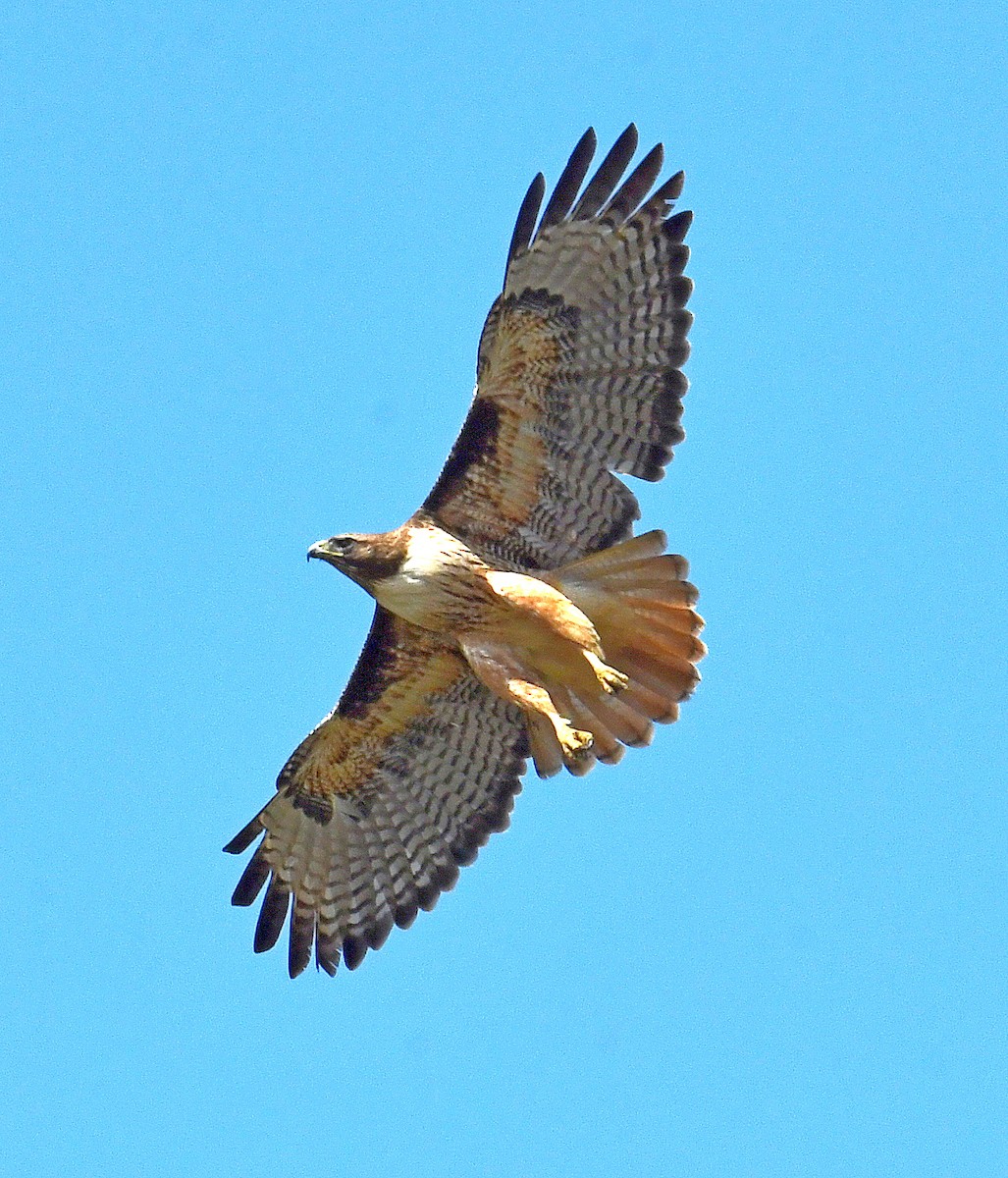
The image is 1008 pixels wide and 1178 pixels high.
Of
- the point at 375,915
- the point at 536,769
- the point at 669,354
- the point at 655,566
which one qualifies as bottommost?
the point at 375,915

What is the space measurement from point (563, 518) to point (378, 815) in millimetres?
2233

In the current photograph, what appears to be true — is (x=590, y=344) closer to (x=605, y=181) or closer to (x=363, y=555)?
(x=605, y=181)

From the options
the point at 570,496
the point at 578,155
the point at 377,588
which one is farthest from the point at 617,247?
the point at 377,588

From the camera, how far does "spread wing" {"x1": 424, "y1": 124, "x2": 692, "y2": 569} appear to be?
1234cm

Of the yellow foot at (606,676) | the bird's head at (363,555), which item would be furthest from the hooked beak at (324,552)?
the yellow foot at (606,676)

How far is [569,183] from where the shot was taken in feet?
40.4

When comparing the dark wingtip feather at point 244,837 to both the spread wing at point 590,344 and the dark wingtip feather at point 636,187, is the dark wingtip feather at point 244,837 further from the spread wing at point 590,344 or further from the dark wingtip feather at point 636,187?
the dark wingtip feather at point 636,187

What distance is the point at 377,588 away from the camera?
12.6 meters

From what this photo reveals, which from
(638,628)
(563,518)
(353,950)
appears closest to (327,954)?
(353,950)

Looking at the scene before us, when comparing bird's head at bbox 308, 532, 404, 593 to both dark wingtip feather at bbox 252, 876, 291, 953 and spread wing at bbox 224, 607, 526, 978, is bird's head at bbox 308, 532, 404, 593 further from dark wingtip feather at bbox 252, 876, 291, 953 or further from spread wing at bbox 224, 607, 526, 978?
dark wingtip feather at bbox 252, 876, 291, 953

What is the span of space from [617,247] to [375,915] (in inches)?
164

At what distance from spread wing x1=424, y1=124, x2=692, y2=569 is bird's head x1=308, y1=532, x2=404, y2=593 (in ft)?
1.84

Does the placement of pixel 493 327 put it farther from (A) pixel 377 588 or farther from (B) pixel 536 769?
(B) pixel 536 769

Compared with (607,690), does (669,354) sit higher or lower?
higher
